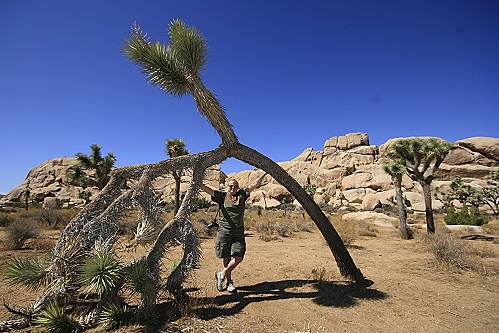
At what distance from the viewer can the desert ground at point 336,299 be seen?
11.2 feet

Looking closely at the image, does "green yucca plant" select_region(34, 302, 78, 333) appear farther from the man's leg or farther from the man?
the man's leg

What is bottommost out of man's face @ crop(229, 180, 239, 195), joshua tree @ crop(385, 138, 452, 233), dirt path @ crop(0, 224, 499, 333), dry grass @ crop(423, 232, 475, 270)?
dirt path @ crop(0, 224, 499, 333)

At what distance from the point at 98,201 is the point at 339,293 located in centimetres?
445

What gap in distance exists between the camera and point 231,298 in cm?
433

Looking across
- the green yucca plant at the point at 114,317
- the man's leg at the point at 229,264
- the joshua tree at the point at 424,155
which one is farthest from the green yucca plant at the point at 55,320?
the joshua tree at the point at 424,155

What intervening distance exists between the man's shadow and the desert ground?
0.05 ft

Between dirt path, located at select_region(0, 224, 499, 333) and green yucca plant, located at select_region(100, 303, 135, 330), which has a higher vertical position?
green yucca plant, located at select_region(100, 303, 135, 330)

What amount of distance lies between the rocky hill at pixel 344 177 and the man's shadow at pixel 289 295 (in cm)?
3014

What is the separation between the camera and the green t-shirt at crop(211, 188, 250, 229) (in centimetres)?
444

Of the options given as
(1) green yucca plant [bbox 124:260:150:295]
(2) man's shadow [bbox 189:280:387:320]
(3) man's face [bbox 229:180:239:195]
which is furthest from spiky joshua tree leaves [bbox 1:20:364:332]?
(2) man's shadow [bbox 189:280:387:320]

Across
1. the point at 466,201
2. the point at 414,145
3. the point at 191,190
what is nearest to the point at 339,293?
the point at 191,190

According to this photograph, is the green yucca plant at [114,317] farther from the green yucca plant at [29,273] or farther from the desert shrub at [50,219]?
the desert shrub at [50,219]

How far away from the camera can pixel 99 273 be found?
2326mm

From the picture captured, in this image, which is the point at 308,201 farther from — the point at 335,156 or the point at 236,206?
the point at 335,156
